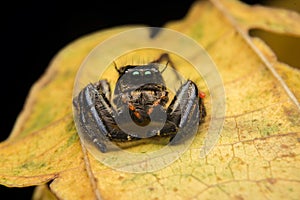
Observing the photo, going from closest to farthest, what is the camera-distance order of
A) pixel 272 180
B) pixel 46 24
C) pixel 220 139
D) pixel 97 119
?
pixel 272 180 < pixel 220 139 < pixel 97 119 < pixel 46 24

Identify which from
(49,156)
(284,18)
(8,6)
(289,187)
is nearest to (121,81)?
(49,156)

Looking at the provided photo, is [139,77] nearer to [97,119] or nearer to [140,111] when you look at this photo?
[140,111]

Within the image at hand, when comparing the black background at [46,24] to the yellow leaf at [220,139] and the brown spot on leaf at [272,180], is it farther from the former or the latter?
the brown spot on leaf at [272,180]

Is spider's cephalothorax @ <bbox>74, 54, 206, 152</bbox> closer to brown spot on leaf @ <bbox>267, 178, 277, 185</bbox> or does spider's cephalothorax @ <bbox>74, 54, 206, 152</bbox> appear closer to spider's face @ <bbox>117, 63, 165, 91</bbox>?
spider's face @ <bbox>117, 63, 165, 91</bbox>

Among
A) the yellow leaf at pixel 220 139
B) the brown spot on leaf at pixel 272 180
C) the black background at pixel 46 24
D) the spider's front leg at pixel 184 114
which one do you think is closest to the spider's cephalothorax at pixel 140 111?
the spider's front leg at pixel 184 114

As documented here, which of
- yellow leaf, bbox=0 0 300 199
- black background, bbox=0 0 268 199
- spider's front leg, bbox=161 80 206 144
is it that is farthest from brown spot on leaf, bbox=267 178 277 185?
black background, bbox=0 0 268 199

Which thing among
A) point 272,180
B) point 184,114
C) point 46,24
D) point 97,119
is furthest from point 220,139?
point 46,24
